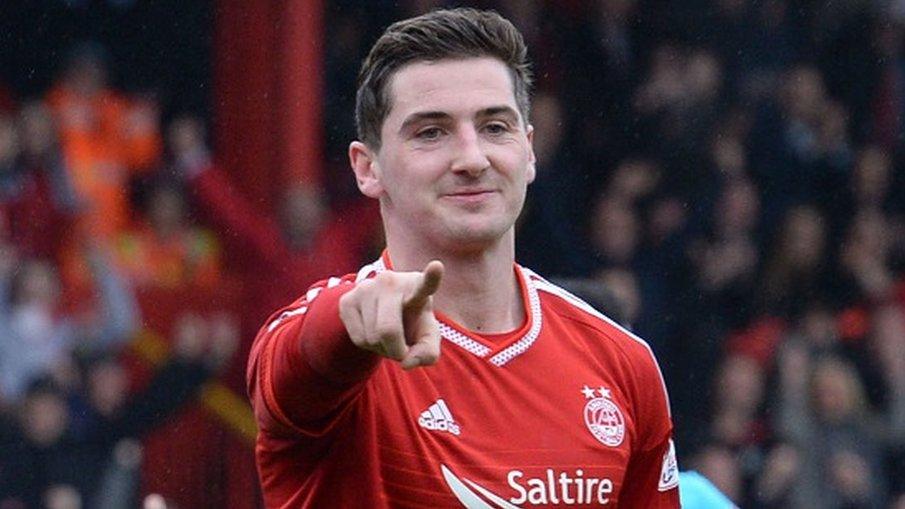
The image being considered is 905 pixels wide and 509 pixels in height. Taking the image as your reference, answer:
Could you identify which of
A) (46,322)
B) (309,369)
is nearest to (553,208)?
(46,322)

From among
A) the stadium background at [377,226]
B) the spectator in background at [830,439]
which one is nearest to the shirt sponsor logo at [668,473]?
the stadium background at [377,226]

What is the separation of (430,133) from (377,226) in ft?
15.2

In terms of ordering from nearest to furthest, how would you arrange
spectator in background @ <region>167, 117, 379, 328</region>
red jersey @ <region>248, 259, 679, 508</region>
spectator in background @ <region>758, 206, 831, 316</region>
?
red jersey @ <region>248, 259, 679, 508</region> → spectator in background @ <region>167, 117, 379, 328</region> → spectator in background @ <region>758, 206, 831, 316</region>

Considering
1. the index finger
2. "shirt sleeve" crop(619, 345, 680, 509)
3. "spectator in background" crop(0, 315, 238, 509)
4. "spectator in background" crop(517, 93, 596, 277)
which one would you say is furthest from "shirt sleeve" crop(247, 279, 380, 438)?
"spectator in background" crop(517, 93, 596, 277)

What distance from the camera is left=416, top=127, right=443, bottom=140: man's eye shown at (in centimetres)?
353

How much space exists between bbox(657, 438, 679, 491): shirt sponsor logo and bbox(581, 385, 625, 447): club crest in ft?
0.62

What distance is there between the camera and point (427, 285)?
284cm

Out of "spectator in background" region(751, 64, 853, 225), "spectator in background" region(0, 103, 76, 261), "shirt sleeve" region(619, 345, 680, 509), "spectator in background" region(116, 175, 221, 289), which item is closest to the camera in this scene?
"shirt sleeve" region(619, 345, 680, 509)

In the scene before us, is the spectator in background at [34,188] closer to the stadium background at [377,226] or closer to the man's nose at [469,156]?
the stadium background at [377,226]

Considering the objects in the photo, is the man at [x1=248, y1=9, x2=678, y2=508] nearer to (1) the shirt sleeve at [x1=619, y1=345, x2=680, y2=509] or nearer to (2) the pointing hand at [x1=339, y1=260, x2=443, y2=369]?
(1) the shirt sleeve at [x1=619, y1=345, x2=680, y2=509]

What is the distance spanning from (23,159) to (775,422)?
3.35 m

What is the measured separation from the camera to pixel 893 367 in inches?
376

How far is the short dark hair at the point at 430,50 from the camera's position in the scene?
360 cm

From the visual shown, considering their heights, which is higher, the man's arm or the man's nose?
the man's nose
